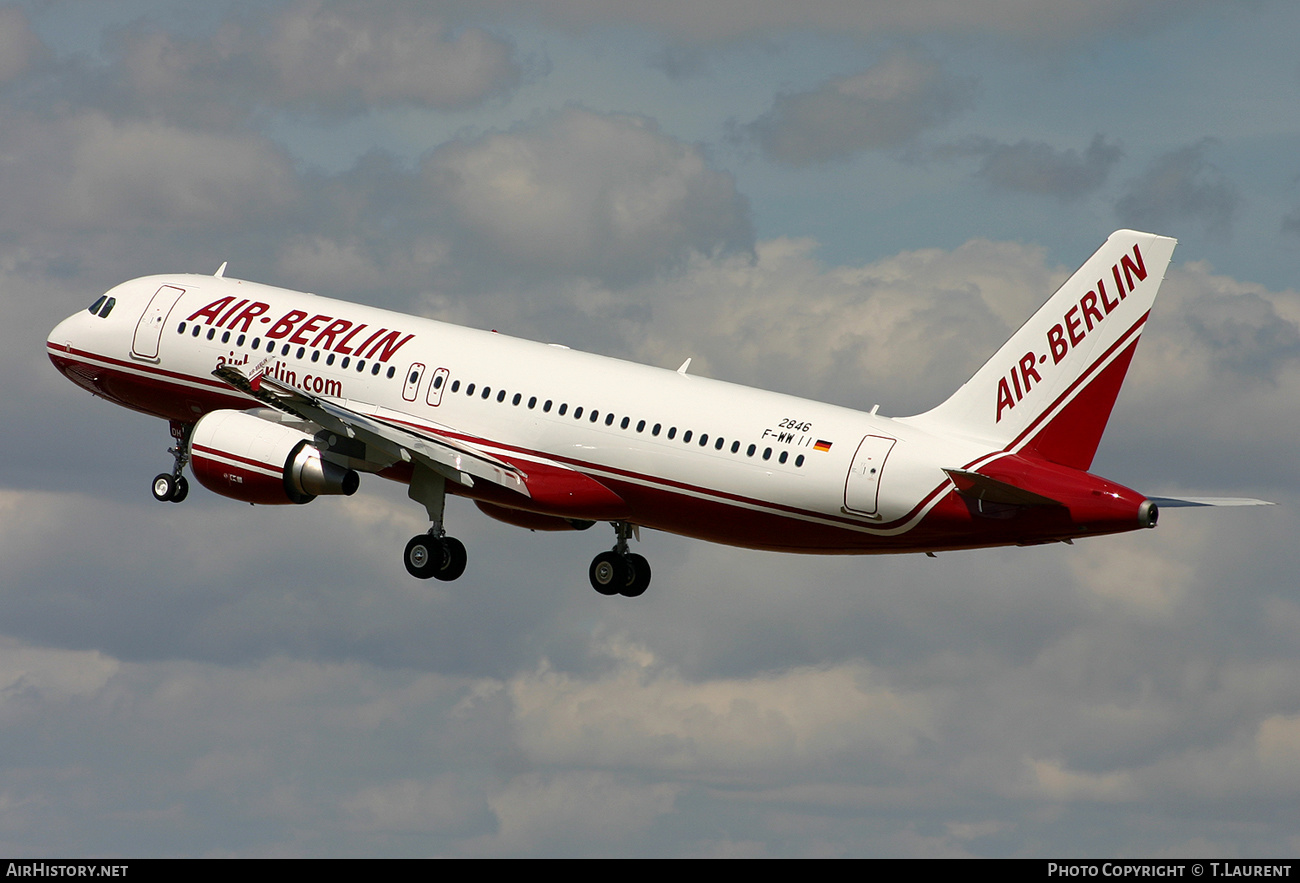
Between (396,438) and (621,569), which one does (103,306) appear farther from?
(621,569)

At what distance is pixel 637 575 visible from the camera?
56.9 m

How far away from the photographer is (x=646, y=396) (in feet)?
166

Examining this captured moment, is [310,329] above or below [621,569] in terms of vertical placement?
above

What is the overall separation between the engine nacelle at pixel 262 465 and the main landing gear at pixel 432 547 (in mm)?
2171

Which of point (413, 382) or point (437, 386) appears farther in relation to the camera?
point (413, 382)

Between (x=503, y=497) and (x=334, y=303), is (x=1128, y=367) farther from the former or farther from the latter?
(x=334, y=303)

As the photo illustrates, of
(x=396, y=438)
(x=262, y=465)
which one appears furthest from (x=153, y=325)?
(x=396, y=438)

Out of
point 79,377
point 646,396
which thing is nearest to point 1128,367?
point 646,396

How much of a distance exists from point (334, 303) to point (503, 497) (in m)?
8.40

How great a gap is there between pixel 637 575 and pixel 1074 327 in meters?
16.2

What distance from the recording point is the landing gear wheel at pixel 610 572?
5672 centimetres

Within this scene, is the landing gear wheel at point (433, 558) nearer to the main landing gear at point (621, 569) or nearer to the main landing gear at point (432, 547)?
the main landing gear at point (432, 547)

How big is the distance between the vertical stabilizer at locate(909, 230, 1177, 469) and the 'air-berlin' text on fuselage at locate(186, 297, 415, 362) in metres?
16.6

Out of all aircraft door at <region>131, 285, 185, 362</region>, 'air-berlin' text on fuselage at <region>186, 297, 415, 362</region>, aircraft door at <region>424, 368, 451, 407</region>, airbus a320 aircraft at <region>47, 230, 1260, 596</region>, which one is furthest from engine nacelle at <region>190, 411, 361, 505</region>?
aircraft door at <region>131, 285, 185, 362</region>
